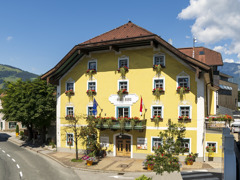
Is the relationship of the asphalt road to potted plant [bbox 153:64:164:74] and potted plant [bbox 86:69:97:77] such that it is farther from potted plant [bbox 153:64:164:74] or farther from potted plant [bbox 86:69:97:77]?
potted plant [bbox 153:64:164:74]

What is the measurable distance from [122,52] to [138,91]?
5.09 metres

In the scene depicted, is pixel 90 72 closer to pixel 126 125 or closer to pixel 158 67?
pixel 126 125

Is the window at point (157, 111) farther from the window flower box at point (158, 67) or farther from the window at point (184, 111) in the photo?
the window flower box at point (158, 67)

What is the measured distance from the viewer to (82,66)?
1077 inches

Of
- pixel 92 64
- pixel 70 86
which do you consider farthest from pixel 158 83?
pixel 70 86

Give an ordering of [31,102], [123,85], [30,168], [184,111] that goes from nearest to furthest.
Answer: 1. [30,168]
2. [184,111]
3. [123,85]
4. [31,102]

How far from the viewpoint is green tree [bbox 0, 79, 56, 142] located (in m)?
28.4

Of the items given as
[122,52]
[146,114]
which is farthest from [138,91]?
[122,52]

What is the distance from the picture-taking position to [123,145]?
25219 mm

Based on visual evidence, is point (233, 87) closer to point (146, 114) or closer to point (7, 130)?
point (146, 114)

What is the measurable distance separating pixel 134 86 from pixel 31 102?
46.6 ft

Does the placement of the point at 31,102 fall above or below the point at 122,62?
below

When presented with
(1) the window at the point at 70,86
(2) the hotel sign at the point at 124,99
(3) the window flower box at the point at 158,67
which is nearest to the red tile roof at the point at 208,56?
(3) the window flower box at the point at 158,67

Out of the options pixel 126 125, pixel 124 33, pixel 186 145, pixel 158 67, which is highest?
pixel 124 33
